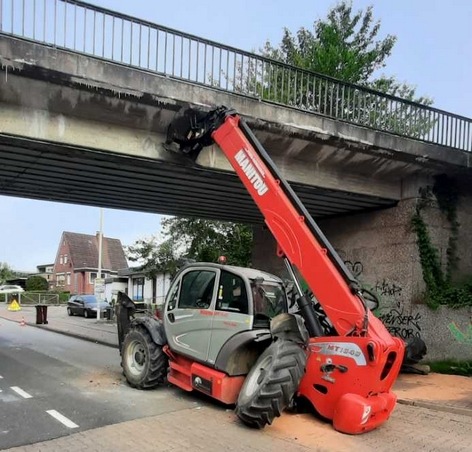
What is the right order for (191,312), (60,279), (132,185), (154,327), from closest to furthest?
(191,312) → (154,327) → (132,185) → (60,279)

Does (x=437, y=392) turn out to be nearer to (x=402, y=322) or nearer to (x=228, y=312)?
(x=402, y=322)

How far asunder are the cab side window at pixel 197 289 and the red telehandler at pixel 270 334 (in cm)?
2

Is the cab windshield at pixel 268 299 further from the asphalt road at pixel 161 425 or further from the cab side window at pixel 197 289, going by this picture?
the asphalt road at pixel 161 425

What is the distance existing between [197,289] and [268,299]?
1.16 meters

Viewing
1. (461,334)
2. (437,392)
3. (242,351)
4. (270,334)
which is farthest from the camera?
(461,334)

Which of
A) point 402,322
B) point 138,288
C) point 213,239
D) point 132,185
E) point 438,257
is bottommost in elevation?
point 138,288

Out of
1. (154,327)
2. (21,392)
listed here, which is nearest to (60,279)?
(21,392)

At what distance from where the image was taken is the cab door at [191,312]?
7.61 m

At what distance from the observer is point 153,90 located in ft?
30.0

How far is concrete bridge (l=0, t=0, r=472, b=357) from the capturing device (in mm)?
8734

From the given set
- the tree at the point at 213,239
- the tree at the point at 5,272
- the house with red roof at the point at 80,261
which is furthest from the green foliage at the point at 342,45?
the tree at the point at 5,272

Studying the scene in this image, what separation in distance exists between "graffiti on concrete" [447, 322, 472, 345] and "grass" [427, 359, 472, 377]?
18.7 inches

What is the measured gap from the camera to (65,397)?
8.12 meters

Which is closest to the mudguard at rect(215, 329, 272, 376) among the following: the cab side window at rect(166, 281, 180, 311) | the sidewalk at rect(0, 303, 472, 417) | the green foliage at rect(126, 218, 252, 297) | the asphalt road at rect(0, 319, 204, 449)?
the asphalt road at rect(0, 319, 204, 449)
